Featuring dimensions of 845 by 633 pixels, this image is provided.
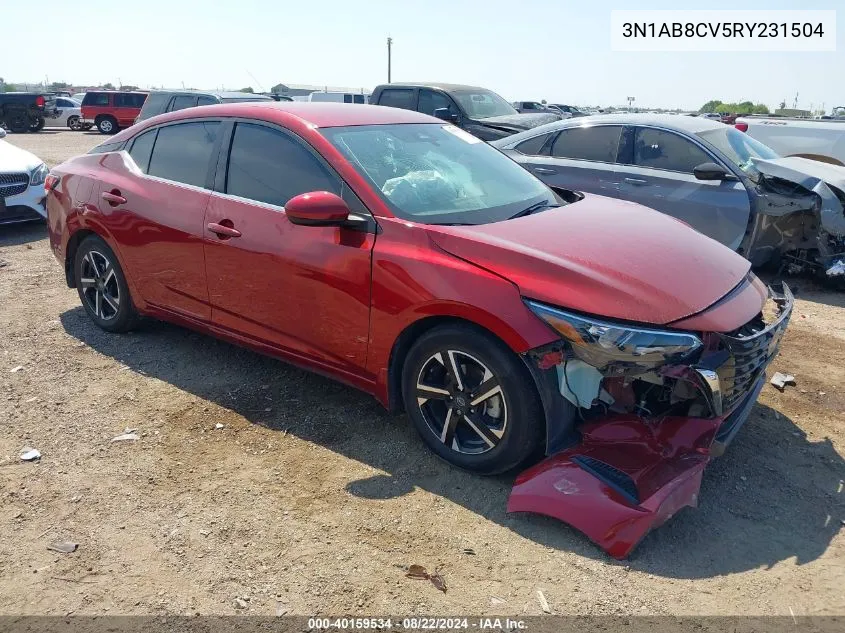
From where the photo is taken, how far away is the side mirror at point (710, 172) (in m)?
6.60

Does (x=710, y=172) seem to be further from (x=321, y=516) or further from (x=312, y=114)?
(x=321, y=516)

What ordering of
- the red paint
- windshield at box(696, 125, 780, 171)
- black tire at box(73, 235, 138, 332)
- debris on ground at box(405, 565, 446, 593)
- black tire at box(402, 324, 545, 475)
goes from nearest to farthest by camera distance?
debris on ground at box(405, 565, 446, 593), the red paint, black tire at box(402, 324, 545, 475), black tire at box(73, 235, 138, 332), windshield at box(696, 125, 780, 171)

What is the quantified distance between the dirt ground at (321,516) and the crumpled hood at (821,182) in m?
2.49

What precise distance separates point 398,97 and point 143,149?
27.0ft

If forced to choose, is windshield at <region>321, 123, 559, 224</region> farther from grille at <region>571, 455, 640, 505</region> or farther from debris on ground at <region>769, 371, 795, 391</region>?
debris on ground at <region>769, 371, 795, 391</region>

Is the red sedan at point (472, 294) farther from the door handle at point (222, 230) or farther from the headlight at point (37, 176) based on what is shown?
the headlight at point (37, 176)

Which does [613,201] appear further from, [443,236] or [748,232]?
[748,232]

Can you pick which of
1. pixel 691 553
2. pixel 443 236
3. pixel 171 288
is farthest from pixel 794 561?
pixel 171 288

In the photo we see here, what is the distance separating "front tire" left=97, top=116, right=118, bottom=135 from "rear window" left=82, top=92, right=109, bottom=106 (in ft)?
1.97

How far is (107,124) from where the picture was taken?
29.7 metres

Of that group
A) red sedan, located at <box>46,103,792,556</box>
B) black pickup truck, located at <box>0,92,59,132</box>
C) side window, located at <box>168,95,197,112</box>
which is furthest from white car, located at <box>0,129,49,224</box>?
black pickup truck, located at <box>0,92,59,132</box>

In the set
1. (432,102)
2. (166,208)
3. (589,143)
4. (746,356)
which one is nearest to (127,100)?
(432,102)

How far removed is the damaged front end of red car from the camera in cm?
297

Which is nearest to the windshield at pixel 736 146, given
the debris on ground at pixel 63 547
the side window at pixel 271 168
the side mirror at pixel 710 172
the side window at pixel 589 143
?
the side mirror at pixel 710 172
